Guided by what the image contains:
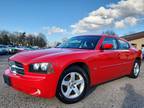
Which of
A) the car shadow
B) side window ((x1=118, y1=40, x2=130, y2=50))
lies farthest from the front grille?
side window ((x1=118, y1=40, x2=130, y2=50))

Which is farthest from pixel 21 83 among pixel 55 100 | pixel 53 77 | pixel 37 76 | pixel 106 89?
pixel 106 89

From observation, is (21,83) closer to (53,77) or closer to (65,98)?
(53,77)

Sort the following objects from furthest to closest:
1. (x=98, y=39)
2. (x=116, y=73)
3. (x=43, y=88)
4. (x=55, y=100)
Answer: (x=116, y=73) → (x=98, y=39) → (x=55, y=100) → (x=43, y=88)

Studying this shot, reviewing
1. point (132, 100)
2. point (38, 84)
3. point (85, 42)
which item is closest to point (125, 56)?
point (85, 42)

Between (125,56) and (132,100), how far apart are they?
1.95 metres

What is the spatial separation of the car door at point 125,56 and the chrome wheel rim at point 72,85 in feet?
6.33

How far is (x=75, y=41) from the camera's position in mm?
5680

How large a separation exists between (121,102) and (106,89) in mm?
1077

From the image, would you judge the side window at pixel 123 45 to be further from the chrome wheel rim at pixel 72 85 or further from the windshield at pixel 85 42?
the chrome wheel rim at pixel 72 85

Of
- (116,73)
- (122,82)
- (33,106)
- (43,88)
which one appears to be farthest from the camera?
(122,82)

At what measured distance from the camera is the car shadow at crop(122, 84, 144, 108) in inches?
163

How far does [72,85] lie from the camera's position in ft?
14.2

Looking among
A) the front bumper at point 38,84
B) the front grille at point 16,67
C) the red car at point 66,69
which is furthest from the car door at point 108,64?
the front grille at point 16,67

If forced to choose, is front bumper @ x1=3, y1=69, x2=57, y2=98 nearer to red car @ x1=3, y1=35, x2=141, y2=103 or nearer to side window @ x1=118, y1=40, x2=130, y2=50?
red car @ x1=3, y1=35, x2=141, y2=103
